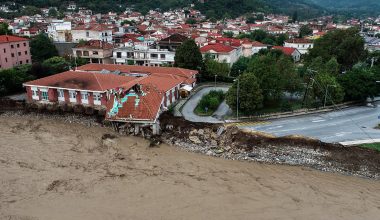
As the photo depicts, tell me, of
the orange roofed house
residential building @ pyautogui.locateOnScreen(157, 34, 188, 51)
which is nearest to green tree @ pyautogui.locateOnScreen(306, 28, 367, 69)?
residential building @ pyautogui.locateOnScreen(157, 34, 188, 51)

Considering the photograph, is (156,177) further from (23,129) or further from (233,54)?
(233,54)

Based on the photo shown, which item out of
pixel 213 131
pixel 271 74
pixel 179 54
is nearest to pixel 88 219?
pixel 213 131

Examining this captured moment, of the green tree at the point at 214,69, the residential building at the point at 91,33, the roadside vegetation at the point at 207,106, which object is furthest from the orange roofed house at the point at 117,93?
the residential building at the point at 91,33

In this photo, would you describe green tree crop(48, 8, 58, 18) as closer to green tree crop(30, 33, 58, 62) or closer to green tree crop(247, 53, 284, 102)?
green tree crop(30, 33, 58, 62)

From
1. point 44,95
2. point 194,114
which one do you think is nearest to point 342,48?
point 194,114

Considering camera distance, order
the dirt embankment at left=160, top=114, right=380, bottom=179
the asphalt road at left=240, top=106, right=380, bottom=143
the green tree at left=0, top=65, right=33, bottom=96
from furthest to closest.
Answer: the green tree at left=0, top=65, right=33, bottom=96, the asphalt road at left=240, top=106, right=380, bottom=143, the dirt embankment at left=160, top=114, right=380, bottom=179

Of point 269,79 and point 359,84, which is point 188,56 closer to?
point 269,79

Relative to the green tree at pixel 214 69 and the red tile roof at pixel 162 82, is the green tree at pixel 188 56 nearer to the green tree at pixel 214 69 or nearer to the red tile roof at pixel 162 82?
the green tree at pixel 214 69
